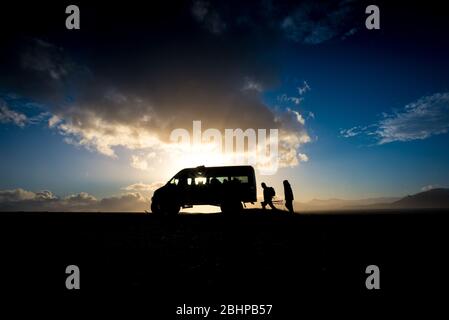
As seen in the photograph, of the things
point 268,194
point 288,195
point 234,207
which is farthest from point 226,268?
point 268,194

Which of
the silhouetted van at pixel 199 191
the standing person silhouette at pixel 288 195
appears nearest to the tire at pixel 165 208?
the silhouetted van at pixel 199 191

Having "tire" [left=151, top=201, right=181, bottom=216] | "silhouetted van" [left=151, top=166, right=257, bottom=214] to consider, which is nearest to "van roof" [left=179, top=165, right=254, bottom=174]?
"silhouetted van" [left=151, top=166, right=257, bottom=214]

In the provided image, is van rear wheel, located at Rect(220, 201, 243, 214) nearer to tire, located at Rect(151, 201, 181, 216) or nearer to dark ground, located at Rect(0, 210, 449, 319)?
tire, located at Rect(151, 201, 181, 216)

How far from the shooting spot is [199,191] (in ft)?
52.4

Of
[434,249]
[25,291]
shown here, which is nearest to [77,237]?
[25,291]

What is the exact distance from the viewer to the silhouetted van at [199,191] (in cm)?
1573

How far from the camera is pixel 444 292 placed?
3.71 metres

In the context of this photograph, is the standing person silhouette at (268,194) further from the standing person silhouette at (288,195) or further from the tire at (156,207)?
the tire at (156,207)

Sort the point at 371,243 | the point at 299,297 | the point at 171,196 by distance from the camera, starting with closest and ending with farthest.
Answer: the point at 299,297 < the point at 371,243 < the point at 171,196

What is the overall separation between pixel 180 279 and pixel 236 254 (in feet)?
6.14

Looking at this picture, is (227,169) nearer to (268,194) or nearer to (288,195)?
(268,194)

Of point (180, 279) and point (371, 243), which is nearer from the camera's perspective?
point (180, 279)
